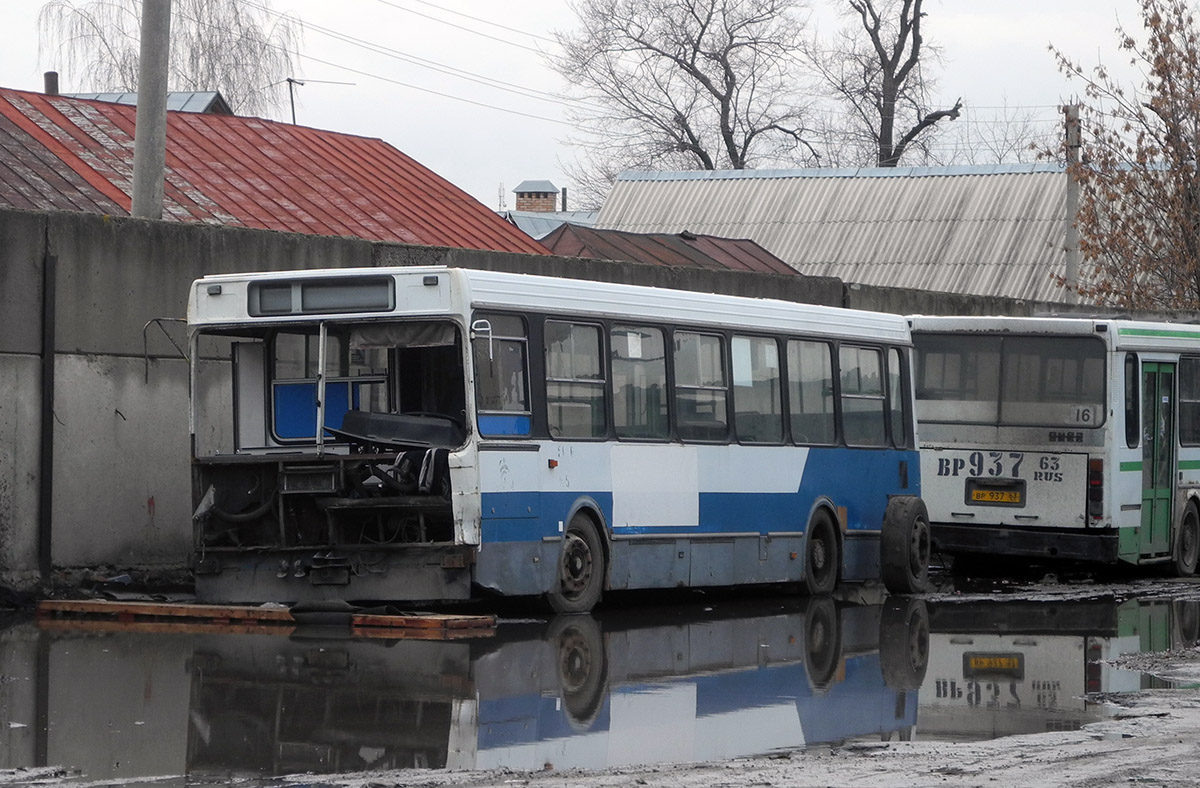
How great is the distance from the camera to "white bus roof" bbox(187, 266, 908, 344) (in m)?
13.6

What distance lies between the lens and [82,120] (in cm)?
2891

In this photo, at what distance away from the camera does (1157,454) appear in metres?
20.9

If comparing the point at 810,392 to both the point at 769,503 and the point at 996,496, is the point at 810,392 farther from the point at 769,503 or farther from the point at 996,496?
the point at 996,496

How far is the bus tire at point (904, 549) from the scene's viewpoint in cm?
1817

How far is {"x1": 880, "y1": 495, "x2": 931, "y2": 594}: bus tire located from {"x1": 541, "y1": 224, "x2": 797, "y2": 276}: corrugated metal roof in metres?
13.9

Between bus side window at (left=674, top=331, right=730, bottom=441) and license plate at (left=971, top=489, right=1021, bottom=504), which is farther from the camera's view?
license plate at (left=971, top=489, right=1021, bottom=504)

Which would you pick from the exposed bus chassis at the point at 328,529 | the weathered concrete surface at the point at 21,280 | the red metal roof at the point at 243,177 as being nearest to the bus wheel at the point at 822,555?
the exposed bus chassis at the point at 328,529

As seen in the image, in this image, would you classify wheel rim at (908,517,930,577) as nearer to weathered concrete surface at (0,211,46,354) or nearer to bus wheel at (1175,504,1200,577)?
bus wheel at (1175,504,1200,577)

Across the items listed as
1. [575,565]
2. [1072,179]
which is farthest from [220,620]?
[1072,179]

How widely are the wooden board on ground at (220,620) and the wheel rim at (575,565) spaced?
116cm

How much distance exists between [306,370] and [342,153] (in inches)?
714

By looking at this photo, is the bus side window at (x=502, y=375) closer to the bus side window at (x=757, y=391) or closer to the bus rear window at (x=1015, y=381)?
the bus side window at (x=757, y=391)

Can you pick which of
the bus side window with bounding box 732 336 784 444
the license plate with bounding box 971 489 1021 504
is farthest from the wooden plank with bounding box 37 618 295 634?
the license plate with bounding box 971 489 1021 504

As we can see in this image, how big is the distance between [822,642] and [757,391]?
3.74m
